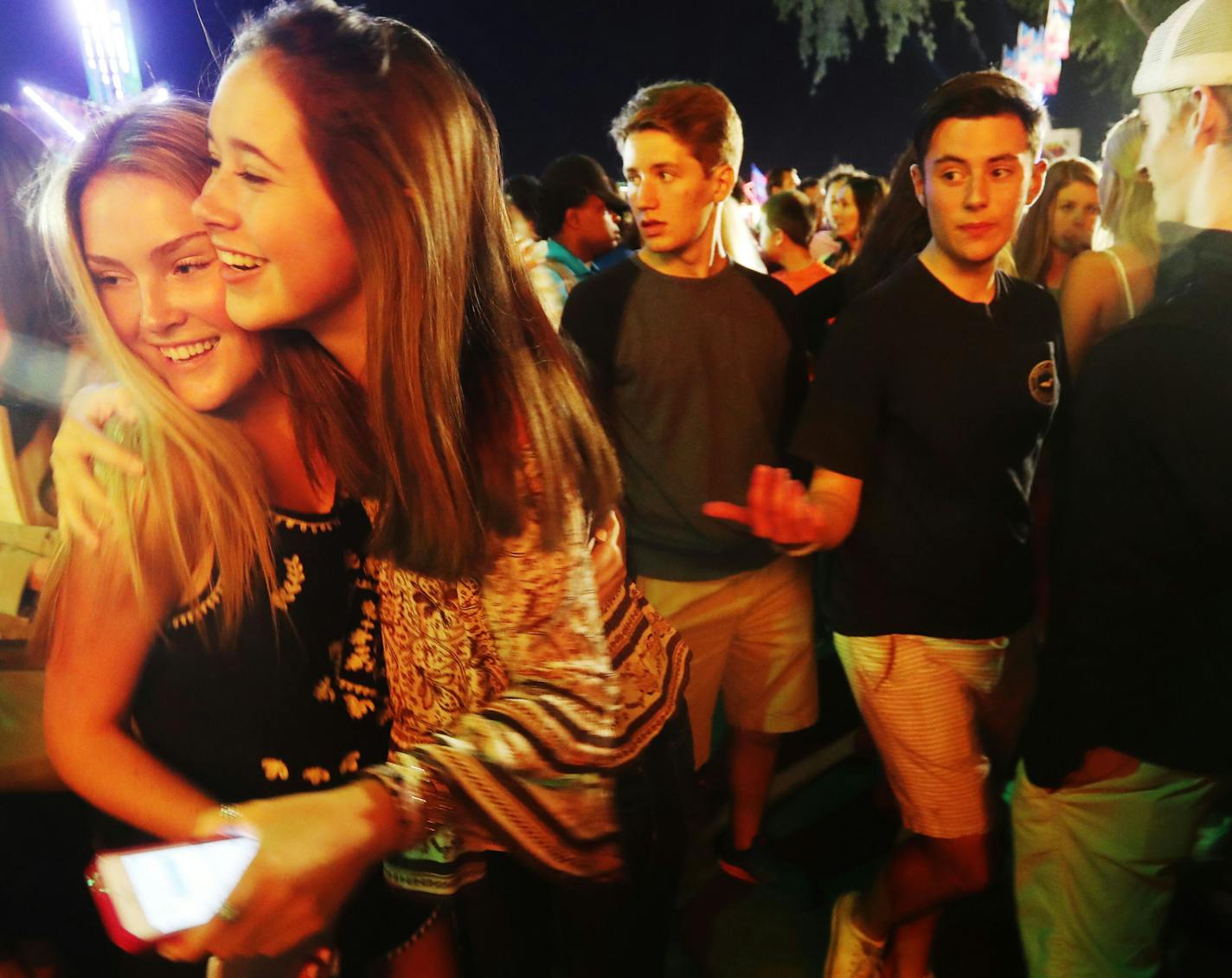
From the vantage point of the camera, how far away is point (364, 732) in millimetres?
972

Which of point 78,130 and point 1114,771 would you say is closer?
point 78,130

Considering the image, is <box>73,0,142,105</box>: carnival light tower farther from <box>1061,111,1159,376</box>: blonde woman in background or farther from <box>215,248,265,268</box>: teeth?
<box>1061,111,1159,376</box>: blonde woman in background

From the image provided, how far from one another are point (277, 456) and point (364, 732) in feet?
1.10

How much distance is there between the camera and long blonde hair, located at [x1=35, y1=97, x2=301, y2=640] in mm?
752

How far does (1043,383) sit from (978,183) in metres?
0.48

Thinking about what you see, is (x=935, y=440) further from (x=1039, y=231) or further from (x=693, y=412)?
(x=1039, y=231)

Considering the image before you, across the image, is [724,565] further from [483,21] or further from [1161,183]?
[483,21]

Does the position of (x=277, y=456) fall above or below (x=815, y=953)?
above

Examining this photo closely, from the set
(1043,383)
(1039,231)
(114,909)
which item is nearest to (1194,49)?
(1043,383)

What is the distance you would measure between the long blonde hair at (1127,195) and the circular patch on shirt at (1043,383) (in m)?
0.77

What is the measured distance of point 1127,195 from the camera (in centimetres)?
256

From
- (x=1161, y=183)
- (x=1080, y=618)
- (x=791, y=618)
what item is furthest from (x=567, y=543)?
(x=791, y=618)

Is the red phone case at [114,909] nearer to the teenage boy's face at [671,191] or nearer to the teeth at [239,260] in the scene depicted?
the teeth at [239,260]

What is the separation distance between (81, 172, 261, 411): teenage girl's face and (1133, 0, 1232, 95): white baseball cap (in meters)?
1.51
